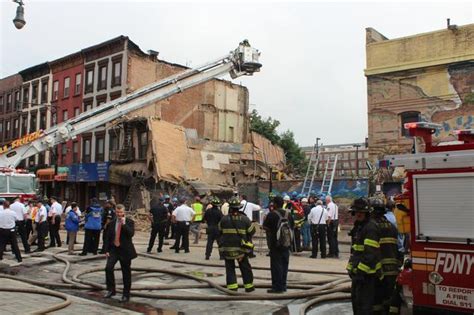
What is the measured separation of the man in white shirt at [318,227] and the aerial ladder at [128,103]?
48.1 feet

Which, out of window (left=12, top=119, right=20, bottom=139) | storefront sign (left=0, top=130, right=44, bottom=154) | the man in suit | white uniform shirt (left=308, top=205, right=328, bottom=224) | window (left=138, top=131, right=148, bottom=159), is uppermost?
window (left=12, top=119, right=20, bottom=139)

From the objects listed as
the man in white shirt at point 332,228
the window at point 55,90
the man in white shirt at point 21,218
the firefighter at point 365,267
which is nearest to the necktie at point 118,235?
the firefighter at point 365,267

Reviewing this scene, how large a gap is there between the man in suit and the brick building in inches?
686

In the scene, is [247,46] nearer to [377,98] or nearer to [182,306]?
[377,98]

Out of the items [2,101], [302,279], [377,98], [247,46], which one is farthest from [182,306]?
[2,101]

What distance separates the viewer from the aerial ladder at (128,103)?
2302 cm

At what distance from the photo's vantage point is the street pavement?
766cm

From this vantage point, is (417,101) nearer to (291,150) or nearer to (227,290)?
(227,290)

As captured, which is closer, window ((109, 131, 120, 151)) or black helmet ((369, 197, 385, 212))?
black helmet ((369, 197, 385, 212))

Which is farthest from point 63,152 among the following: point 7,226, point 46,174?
point 7,226

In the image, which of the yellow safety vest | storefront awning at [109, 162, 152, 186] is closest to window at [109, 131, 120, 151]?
storefront awning at [109, 162, 152, 186]

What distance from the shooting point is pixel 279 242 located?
28.9 feet

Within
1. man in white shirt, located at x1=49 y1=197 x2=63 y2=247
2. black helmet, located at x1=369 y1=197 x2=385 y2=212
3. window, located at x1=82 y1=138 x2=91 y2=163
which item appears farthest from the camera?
window, located at x1=82 y1=138 x2=91 y2=163

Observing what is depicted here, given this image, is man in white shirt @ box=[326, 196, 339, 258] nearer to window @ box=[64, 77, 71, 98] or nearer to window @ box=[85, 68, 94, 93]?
window @ box=[85, 68, 94, 93]
